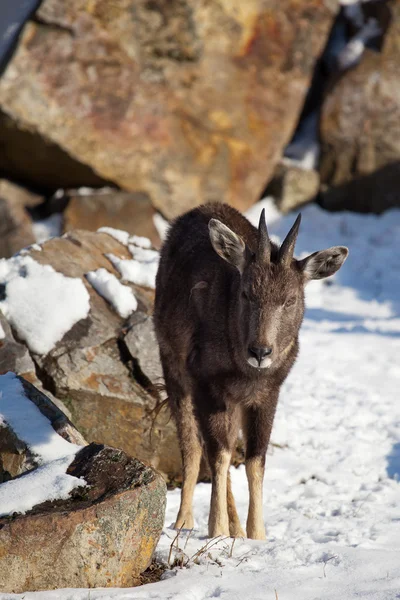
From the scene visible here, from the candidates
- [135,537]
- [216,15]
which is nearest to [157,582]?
[135,537]

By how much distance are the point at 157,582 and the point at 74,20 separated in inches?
427

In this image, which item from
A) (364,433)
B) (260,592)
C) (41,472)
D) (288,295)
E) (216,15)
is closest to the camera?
(260,592)

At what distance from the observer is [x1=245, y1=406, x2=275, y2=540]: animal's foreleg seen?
5.62 meters

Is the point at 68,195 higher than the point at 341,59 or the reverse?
the reverse

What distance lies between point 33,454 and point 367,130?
37.3 feet

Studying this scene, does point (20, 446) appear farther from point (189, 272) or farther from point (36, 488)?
point (189, 272)

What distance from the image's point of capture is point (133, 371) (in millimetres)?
7133

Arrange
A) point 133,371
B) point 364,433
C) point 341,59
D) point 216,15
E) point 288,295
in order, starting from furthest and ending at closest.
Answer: point 341,59 → point 216,15 → point 364,433 → point 133,371 → point 288,295

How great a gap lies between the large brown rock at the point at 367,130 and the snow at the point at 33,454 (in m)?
10.4

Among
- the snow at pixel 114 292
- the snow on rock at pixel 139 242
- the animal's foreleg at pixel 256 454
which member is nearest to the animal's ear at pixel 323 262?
the animal's foreleg at pixel 256 454

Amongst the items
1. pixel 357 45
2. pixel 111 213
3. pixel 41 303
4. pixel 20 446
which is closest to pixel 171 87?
pixel 111 213

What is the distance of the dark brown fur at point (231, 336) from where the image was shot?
5.30 m

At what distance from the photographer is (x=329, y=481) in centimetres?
689

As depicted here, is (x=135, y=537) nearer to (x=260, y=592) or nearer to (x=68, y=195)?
(x=260, y=592)
